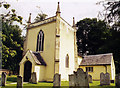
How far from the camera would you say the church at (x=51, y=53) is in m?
16.5

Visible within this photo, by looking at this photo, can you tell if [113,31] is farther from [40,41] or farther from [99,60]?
[99,60]

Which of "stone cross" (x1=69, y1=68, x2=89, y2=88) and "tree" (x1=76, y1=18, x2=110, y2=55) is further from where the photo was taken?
"tree" (x1=76, y1=18, x2=110, y2=55)

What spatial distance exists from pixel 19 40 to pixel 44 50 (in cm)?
1127

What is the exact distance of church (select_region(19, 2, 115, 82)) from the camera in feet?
54.2

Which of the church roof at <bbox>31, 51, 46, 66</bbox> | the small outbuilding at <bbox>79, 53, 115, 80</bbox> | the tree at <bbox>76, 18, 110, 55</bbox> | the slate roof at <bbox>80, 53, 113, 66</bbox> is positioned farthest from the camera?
the tree at <bbox>76, 18, 110, 55</bbox>

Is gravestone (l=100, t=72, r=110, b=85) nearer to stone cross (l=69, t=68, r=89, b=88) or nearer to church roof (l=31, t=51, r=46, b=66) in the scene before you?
stone cross (l=69, t=68, r=89, b=88)

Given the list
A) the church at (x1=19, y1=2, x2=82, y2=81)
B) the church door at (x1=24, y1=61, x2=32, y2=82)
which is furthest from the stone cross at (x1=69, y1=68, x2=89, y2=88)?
the church door at (x1=24, y1=61, x2=32, y2=82)

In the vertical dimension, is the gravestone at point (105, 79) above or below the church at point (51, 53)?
below

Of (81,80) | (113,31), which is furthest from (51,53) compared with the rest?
(113,31)

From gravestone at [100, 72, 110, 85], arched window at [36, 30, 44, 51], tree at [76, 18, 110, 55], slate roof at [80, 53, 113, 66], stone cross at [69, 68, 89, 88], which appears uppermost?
tree at [76, 18, 110, 55]

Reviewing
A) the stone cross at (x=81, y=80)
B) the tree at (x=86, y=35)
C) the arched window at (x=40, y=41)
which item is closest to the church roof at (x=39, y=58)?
the arched window at (x=40, y=41)

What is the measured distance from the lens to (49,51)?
57.5 feet

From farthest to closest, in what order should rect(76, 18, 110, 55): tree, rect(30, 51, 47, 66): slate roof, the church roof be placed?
rect(76, 18, 110, 55): tree
the church roof
rect(30, 51, 47, 66): slate roof

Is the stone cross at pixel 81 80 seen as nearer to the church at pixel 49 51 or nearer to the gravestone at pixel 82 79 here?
the gravestone at pixel 82 79
